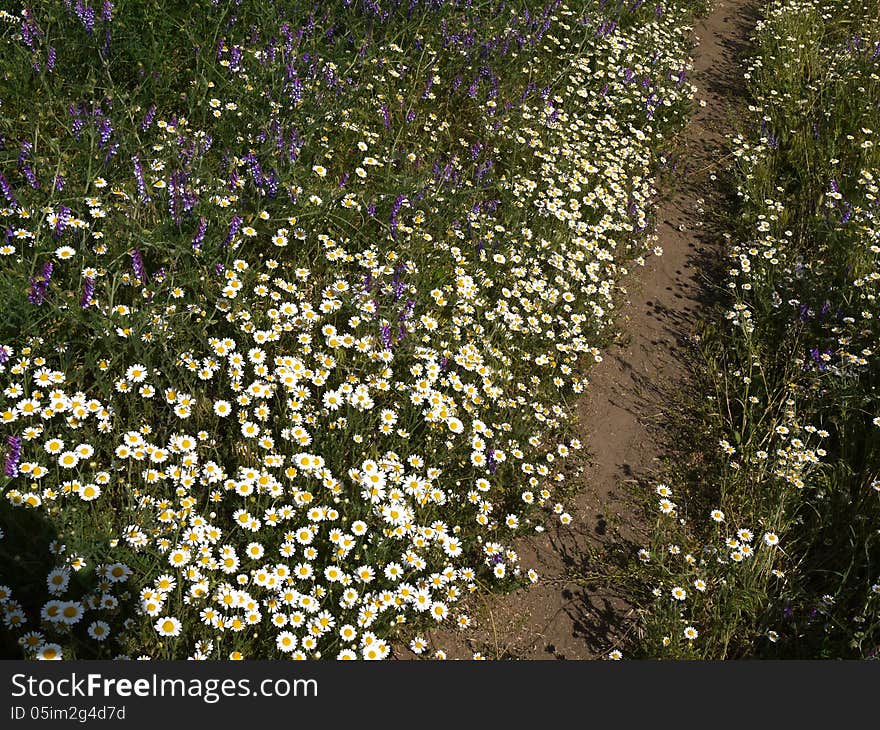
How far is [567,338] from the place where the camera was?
16.3ft

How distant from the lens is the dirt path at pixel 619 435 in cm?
356

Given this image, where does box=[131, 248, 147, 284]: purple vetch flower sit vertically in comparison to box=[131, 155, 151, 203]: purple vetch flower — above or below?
below

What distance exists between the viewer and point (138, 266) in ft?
12.4

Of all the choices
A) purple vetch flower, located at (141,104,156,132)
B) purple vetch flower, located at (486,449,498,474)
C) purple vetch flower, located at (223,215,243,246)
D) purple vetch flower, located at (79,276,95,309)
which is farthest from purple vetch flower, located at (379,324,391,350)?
purple vetch flower, located at (141,104,156,132)

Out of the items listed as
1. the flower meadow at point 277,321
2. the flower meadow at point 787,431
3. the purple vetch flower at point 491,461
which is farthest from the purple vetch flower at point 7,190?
the flower meadow at point 787,431

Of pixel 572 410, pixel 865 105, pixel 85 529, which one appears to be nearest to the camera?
pixel 85 529

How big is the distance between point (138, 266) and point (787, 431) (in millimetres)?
3931

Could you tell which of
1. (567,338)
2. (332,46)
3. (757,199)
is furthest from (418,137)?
(757,199)

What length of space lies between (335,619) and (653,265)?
Result: 14.0 feet

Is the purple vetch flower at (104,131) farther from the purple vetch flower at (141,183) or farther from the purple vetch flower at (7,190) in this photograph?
the purple vetch flower at (7,190)

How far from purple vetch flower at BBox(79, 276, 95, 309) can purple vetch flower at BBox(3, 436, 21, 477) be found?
2.67ft

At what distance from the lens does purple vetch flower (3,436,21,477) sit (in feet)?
9.73

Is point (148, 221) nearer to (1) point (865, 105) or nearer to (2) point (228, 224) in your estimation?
(2) point (228, 224)

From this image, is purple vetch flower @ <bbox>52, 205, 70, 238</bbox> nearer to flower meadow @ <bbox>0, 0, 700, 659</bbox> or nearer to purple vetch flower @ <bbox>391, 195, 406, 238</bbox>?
flower meadow @ <bbox>0, 0, 700, 659</bbox>
